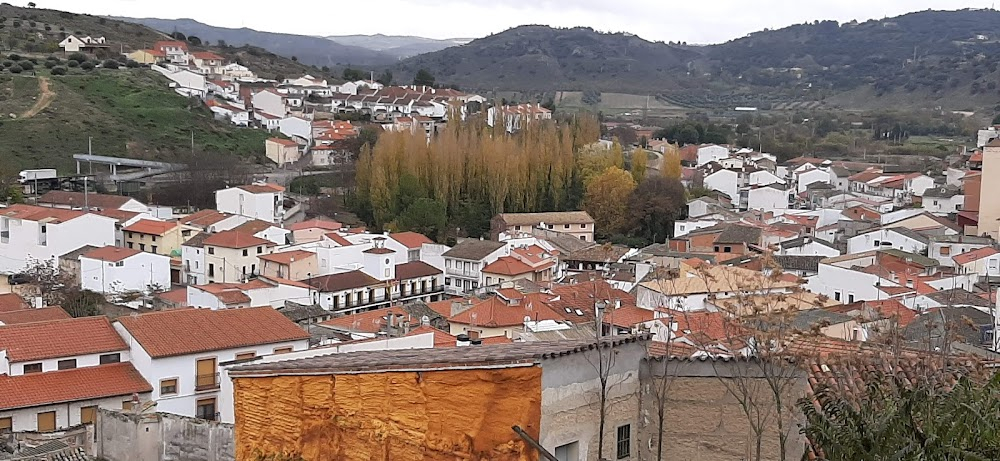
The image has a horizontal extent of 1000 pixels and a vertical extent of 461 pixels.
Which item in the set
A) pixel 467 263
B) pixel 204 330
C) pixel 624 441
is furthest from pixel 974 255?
pixel 624 441

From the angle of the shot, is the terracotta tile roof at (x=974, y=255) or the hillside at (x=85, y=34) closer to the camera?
the terracotta tile roof at (x=974, y=255)

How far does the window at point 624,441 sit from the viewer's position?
6402 millimetres

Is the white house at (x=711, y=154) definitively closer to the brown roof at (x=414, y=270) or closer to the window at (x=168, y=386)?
the brown roof at (x=414, y=270)

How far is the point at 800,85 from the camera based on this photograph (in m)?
122

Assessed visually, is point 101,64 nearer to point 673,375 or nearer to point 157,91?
point 157,91

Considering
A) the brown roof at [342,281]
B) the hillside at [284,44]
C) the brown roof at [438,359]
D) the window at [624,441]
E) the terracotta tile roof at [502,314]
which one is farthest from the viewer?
the hillside at [284,44]

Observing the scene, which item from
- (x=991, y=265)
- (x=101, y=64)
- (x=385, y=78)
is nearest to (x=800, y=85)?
(x=385, y=78)

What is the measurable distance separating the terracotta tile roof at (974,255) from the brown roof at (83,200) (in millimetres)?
23798

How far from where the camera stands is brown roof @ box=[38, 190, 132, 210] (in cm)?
3606

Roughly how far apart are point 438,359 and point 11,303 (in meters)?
17.5

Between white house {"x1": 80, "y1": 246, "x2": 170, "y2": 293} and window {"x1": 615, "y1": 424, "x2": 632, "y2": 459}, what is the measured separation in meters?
23.2

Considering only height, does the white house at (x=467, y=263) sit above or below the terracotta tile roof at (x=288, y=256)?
below

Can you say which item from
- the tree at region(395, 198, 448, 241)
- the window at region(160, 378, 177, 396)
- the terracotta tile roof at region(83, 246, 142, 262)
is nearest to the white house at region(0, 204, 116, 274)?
the terracotta tile roof at region(83, 246, 142, 262)

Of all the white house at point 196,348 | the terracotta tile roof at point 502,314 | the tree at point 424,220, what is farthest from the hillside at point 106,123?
the white house at point 196,348
